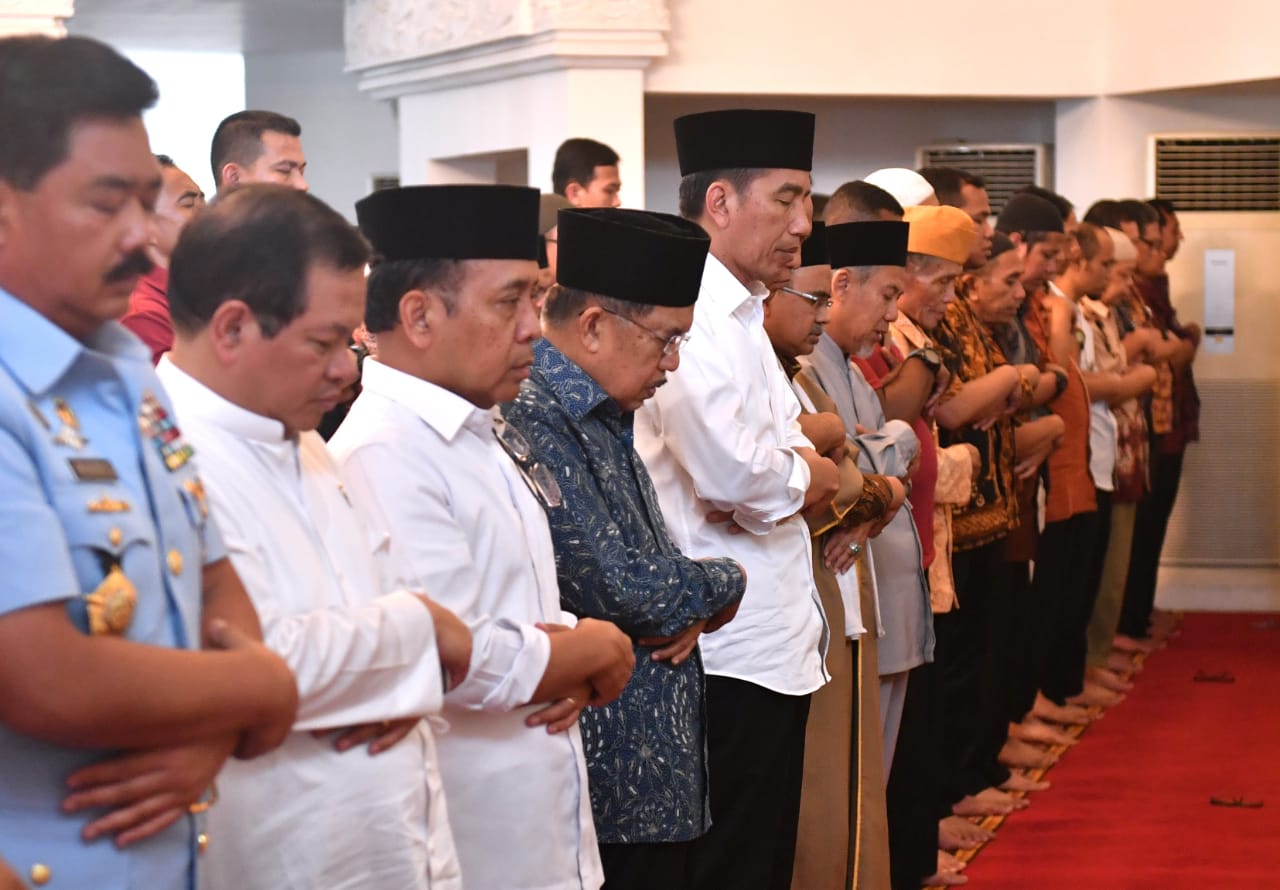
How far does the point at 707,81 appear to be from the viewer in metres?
7.94

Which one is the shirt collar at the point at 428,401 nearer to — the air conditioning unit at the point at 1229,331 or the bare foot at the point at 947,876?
the bare foot at the point at 947,876

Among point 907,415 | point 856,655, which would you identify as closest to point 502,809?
point 856,655

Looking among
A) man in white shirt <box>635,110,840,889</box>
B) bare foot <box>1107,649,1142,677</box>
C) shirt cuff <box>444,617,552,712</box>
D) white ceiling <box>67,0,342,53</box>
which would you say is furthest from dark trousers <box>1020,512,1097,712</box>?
white ceiling <box>67,0,342,53</box>

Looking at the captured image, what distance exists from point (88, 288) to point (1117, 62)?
7641 millimetres

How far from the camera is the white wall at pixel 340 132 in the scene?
35.3 feet

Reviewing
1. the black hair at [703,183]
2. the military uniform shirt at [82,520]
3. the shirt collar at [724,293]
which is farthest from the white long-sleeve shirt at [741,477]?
the military uniform shirt at [82,520]

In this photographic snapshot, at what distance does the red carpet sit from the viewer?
4543 mm

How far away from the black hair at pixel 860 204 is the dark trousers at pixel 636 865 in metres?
1.81

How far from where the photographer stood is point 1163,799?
5297 mm

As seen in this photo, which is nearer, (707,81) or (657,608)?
(657,608)

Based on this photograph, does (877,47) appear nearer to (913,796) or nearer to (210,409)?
(913,796)

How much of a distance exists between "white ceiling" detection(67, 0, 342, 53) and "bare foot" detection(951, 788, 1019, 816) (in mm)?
5669

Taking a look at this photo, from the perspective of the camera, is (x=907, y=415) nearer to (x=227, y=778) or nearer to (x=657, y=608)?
(x=657, y=608)

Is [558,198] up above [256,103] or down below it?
below
